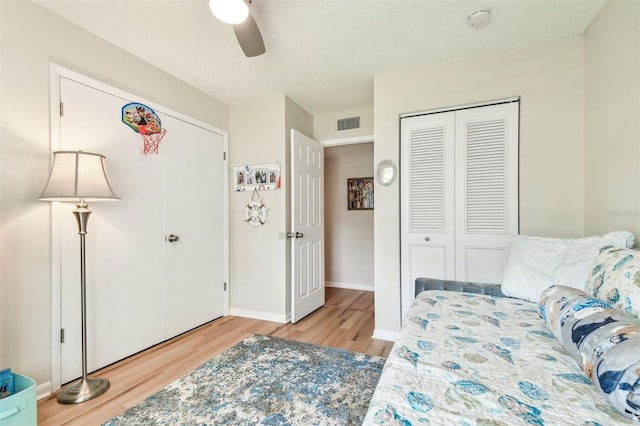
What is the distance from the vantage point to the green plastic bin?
1.37 meters

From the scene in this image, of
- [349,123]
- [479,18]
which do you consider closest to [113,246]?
[349,123]

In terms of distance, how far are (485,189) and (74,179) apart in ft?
9.64

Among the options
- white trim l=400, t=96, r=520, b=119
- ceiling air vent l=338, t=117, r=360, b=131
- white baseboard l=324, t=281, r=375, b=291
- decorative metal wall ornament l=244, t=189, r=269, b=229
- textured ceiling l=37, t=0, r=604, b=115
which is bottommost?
white baseboard l=324, t=281, r=375, b=291

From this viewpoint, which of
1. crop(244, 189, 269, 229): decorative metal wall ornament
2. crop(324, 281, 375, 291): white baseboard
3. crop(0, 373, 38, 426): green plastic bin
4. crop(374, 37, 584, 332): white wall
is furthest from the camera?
crop(324, 281, 375, 291): white baseboard

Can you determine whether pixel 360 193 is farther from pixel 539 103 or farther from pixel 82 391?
pixel 82 391

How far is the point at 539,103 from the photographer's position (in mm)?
2232

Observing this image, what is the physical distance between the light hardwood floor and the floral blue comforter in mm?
1294

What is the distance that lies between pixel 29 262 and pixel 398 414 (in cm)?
228

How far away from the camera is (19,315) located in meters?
1.74

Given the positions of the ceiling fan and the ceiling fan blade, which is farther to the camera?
the ceiling fan blade

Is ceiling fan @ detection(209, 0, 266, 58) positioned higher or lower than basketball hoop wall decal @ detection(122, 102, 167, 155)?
higher

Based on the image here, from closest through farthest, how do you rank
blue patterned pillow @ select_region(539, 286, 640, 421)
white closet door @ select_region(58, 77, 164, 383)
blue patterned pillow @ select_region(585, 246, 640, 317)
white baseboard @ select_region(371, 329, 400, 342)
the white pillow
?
blue patterned pillow @ select_region(539, 286, 640, 421) < blue patterned pillow @ select_region(585, 246, 640, 317) < the white pillow < white closet door @ select_region(58, 77, 164, 383) < white baseboard @ select_region(371, 329, 400, 342)

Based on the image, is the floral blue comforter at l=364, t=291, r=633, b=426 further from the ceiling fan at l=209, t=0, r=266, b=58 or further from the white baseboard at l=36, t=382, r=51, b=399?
the white baseboard at l=36, t=382, r=51, b=399

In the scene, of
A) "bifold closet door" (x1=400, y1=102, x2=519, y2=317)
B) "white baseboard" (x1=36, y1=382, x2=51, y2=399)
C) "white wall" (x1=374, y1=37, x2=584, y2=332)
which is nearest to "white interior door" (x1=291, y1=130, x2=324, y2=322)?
"bifold closet door" (x1=400, y1=102, x2=519, y2=317)
